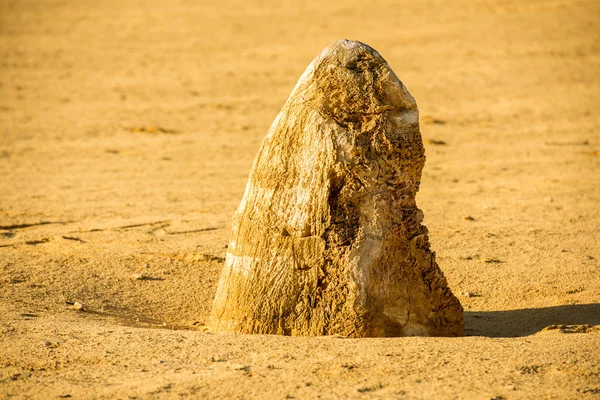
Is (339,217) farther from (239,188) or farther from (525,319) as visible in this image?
(239,188)

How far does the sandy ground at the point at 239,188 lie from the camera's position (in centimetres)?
382

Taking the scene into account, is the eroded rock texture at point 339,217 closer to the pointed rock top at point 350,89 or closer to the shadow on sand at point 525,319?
the pointed rock top at point 350,89

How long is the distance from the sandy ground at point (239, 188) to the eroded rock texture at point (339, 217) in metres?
0.28

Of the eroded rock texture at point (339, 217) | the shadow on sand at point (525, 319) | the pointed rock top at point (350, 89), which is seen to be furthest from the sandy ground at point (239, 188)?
the pointed rock top at point (350, 89)

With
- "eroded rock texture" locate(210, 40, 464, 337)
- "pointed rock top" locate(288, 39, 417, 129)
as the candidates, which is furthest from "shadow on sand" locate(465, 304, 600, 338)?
"pointed rock top" locate(288, 39, 417, 129)

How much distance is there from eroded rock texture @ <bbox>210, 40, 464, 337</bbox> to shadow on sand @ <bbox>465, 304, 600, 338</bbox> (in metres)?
0.45

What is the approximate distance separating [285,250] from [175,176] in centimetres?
443

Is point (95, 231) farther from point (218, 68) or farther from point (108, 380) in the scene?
point (218, 68)

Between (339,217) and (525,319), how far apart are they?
1.35 meters

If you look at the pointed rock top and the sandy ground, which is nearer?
the sandy ground

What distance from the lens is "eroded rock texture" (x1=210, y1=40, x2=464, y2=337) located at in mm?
4344

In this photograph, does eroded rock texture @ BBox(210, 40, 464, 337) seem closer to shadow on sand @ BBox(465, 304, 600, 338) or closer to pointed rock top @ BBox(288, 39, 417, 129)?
pointed rock top @ BBox(288, 39, 417, 129)

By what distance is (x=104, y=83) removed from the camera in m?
12.4

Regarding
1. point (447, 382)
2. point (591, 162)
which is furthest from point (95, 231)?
point (591, 162)
